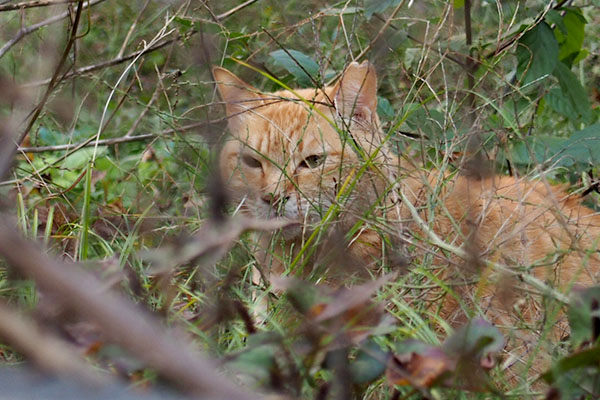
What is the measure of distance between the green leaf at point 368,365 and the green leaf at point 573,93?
5.39ft

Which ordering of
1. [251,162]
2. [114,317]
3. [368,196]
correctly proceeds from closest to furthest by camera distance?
[114,317], [368,196], [251,162]

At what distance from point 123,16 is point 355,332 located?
3.82 meters

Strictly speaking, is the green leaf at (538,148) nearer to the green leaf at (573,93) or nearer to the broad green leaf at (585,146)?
the broad green leaf at (585,146)

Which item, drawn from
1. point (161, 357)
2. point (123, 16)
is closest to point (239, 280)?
point (161, 357)

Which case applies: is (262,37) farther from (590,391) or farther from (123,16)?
(590,391)

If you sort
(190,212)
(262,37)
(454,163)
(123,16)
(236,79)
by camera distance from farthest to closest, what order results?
(123,16)
(262,37)
(190,212)
(236,79)
(454,163)

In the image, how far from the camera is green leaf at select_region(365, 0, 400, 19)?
6.63 feet

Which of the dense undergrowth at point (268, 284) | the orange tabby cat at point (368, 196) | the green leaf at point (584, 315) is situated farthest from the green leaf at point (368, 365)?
the orange tabby cat at point (368, 196)

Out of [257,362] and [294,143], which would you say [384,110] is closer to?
[294,143]

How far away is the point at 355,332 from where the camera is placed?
0.85m

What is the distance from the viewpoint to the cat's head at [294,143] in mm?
1979

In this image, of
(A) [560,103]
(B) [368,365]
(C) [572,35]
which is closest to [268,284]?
(B) [368,365]

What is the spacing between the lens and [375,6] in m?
2.04

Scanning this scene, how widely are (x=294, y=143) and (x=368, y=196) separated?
591mm
